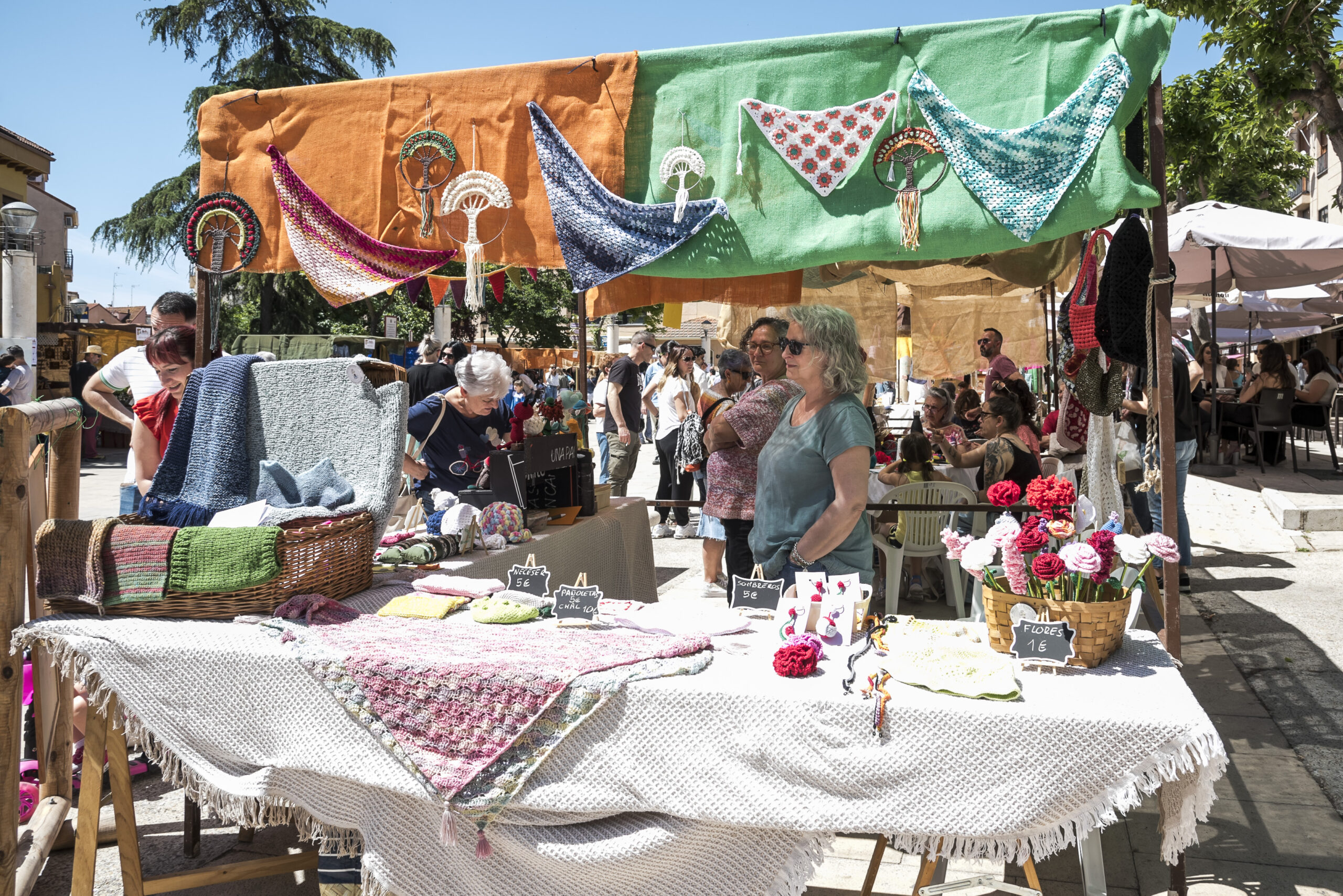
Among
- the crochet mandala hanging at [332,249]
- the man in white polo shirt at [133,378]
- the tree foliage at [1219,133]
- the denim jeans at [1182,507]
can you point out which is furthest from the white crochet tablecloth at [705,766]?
the tree foliage at [1219,133]

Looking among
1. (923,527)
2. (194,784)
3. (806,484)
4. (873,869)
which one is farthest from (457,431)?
(923,527)

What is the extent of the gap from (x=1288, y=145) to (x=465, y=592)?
20.6 meters

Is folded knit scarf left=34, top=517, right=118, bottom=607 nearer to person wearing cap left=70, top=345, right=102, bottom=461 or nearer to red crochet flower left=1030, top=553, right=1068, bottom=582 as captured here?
red crochet flower left=1030, top=553, right=1068, bottom=582

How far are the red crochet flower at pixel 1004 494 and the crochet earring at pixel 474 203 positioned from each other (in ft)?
8.16

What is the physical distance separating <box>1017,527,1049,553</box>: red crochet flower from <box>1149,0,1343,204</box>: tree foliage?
870cm

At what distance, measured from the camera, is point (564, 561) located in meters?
3.98

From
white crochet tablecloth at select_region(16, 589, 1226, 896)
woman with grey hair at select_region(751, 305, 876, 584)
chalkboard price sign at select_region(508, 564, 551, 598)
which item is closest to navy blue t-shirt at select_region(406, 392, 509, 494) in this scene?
chalkboard price sign at select_region(508, 564, 551, 598)

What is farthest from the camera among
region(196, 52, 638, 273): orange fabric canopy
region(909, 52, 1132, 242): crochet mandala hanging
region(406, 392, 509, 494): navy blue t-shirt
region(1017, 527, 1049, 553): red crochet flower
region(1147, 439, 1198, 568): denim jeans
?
region(1147, 439, 1198, 568): denim jeans

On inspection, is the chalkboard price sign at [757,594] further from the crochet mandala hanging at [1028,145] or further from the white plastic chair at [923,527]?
the white plastic chair at [923,527]

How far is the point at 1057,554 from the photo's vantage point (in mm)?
2299

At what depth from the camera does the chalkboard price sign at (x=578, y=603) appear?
2.61 m

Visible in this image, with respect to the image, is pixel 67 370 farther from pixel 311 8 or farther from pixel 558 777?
pixel 558 777

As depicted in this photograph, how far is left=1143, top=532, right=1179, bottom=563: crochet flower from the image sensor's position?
229 centimetres

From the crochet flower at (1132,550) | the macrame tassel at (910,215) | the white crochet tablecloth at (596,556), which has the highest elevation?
the macrame tassel at (910,215)
